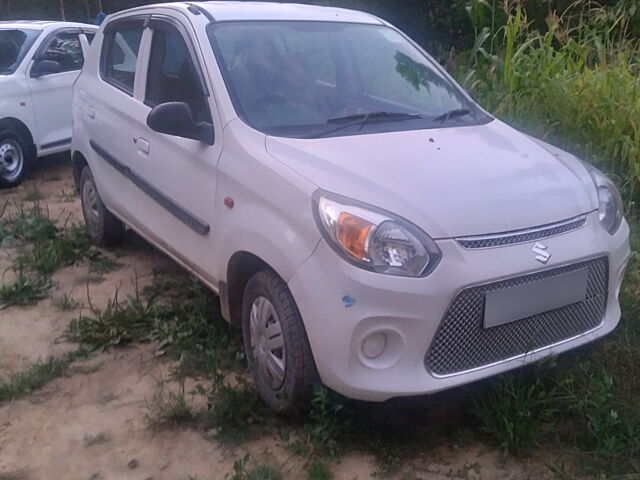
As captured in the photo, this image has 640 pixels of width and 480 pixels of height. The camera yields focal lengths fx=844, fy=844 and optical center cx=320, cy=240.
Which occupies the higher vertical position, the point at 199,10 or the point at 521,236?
the point at 199,10

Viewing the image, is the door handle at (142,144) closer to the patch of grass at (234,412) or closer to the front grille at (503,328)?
the patch of grass at (234,412)

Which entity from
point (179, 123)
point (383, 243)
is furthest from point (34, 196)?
point (383, 243)

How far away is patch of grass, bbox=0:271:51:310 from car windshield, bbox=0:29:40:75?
3583mm

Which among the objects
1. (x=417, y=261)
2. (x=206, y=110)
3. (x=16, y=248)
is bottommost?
(x=16, y=248)

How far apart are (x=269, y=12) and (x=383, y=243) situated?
80.1 inches

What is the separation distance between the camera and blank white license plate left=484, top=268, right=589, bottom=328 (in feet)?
10.7

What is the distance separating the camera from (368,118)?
4.14 meters

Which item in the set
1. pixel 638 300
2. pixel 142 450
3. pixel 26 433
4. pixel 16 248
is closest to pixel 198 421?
pixel 142 450

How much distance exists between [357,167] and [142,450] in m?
1.49

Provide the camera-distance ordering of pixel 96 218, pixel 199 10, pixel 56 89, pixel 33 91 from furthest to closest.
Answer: pixel 56 89
pixel 33 91
pixel 96 218
pixel 199 10

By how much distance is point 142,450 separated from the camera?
140 inches

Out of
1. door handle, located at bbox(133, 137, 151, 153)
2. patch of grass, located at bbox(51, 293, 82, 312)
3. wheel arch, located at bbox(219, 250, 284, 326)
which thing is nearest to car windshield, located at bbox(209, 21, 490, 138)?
wheel arch, located at bbox(219, 250, 284, 326)

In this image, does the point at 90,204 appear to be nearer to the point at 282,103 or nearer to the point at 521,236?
the point at 282,103

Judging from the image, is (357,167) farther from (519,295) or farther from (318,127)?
(519,295)
